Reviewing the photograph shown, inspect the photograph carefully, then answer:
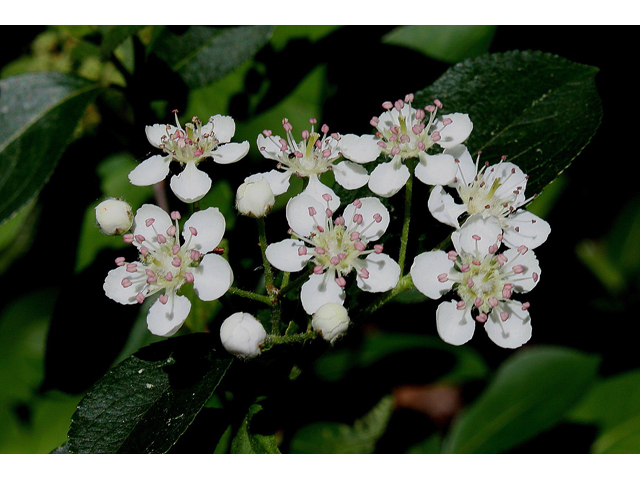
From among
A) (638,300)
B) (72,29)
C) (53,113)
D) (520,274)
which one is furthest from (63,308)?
(638,300)

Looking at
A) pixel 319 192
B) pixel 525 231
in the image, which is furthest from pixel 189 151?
pixel 525 231

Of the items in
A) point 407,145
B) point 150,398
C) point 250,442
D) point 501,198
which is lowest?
point 250,442

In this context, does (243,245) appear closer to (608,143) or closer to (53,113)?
(53,113)

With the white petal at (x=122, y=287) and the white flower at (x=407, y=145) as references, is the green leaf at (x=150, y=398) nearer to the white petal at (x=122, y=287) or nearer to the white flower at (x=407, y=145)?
the white petal at (x=122, y=287)

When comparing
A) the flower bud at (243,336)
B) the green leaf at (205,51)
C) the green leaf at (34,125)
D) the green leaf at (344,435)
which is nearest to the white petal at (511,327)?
the flower bud at (243,336)

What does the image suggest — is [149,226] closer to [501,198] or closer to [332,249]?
[332,249]
